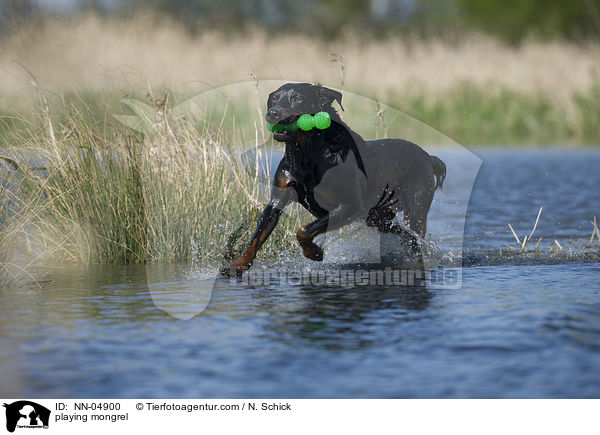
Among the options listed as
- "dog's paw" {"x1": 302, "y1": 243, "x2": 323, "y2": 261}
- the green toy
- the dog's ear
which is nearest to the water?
"dog's paw" {"x1": 302, "y1": 243, "x2": 323, "y2": 261}

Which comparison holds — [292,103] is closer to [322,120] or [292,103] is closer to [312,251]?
[322,120]

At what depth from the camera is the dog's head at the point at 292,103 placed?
629 centimetres

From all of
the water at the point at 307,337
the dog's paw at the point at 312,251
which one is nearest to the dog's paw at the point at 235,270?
the water at the point at 307,337

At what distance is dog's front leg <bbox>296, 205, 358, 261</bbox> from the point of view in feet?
21.8

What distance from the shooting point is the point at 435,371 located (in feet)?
14.5

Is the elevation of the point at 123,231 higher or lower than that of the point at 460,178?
lower

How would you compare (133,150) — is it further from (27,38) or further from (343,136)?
(343,136)

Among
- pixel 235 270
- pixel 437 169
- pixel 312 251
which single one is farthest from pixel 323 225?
pixel 437 169

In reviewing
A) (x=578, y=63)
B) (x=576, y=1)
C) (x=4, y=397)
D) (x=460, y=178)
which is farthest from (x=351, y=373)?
(x=576, y=1)
